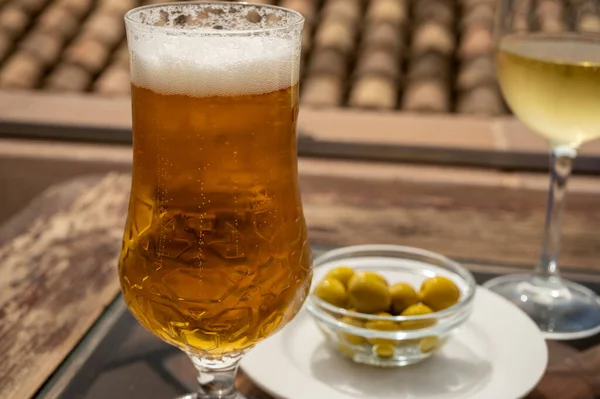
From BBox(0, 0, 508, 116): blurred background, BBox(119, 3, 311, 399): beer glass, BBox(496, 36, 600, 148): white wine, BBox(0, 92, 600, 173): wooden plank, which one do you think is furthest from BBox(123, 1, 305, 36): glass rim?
BBox(0, 0, 508, 116): blurred background

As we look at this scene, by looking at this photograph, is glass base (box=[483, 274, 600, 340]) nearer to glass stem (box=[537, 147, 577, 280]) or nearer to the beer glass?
glass stem (box=[537, 147, 577, 280])

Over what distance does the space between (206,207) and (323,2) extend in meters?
1.94

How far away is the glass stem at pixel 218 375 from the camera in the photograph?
2.25ft

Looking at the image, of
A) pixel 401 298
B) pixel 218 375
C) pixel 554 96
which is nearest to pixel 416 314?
pixel 401 298

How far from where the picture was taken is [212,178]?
63 cm

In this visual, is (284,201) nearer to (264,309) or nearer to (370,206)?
(264,309)

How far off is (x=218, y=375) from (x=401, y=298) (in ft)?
0.74

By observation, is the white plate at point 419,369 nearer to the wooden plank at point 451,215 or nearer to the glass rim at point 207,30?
the wooden plank at point 451,215

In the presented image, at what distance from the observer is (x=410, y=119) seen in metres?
1.83

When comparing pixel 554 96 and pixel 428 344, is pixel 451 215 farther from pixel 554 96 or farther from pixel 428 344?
pixel 428 344

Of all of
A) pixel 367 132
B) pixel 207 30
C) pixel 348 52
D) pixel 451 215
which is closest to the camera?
pixel 207 30

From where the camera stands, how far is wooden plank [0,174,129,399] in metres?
0.77

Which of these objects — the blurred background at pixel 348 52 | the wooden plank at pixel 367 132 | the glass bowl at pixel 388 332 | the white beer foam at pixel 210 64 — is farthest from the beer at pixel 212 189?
the blurred background at pixel 348 52

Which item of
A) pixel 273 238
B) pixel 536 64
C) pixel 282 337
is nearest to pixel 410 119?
pixel 536 64
